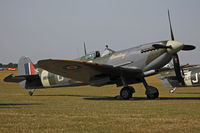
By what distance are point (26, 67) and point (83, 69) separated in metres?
→ 6.99

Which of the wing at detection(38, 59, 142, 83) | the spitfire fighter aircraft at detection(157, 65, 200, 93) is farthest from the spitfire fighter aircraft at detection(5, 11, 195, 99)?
the spitfire fighter aircraft at detection(157, 65, 200, 93)

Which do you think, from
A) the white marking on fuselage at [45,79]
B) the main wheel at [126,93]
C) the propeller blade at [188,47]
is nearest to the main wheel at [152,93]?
the main wheel at [126,93]

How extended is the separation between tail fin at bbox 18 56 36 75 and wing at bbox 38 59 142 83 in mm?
5020

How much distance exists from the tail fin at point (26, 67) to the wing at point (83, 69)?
198 inches

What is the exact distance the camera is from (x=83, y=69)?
14.2 meters

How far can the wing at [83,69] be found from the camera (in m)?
13.3

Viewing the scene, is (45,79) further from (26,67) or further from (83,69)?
(83,69)

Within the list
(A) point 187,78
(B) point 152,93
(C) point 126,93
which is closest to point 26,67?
(C) point 126,93

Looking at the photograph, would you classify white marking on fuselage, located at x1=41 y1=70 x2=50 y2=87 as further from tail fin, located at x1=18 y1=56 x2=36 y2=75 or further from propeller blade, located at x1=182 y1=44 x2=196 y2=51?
propeller blade, located at x1=182 y1=44 x2=196 y2=51

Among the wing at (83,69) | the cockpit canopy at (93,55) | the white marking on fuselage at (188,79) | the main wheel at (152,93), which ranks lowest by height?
the main wheel at (152,93)

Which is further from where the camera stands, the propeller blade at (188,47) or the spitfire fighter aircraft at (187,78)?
the spitfire fighter aircraft at (187,78)

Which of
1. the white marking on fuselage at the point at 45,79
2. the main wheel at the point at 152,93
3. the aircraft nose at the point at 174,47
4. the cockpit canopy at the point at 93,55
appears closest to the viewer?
the aircraft nose at the point at 174,47

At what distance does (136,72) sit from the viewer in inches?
573

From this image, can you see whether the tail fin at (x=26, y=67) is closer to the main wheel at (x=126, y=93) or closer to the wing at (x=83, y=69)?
the wing at (x=83, y=69)
